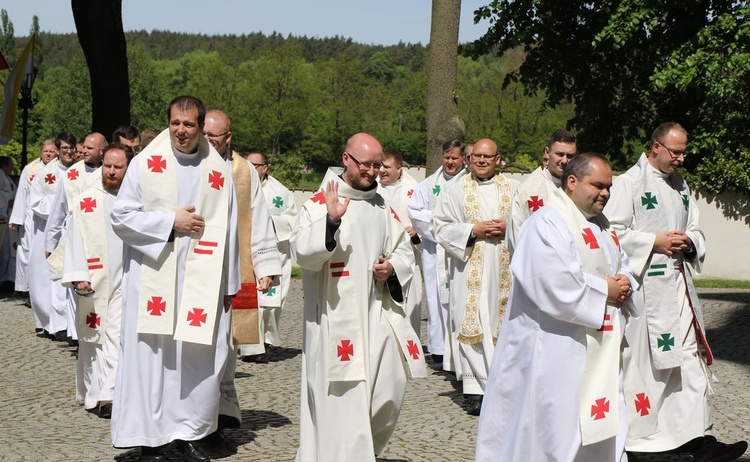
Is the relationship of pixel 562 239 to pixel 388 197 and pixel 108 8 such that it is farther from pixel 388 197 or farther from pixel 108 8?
pixel 108 8

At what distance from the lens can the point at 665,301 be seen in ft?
25.6

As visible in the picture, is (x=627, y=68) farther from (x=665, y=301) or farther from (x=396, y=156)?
(x=665, y=301)

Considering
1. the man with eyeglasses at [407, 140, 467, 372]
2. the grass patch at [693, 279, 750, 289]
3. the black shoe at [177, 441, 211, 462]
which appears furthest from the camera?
the grass patch at [693, 279, 750, 289]

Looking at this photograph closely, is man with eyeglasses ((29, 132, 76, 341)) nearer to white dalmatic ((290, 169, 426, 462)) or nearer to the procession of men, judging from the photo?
the procession of men

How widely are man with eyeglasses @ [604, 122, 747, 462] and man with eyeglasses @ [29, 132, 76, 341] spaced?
23.9 feet

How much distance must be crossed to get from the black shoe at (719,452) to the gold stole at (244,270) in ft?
9.86

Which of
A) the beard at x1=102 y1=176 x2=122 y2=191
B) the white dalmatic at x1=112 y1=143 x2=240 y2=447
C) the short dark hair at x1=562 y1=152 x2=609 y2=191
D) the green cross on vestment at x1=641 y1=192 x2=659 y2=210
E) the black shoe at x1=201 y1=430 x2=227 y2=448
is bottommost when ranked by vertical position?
the black shoe at x1=201 y1=430 x2=227 y2=448

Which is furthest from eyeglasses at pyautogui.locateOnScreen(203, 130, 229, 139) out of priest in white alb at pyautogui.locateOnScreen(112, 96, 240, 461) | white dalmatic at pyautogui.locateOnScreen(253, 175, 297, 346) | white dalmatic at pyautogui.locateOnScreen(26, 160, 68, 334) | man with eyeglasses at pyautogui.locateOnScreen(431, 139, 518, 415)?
white dalmatic at pyautogui.locateOnScreen(26, 160, 68, 334)

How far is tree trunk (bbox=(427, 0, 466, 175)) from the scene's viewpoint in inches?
571

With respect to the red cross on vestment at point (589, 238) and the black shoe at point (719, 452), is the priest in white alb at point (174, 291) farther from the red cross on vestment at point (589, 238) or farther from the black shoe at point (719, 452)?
the black shoe at point (719, 452)

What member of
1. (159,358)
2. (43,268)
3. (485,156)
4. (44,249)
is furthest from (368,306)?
(43,268)

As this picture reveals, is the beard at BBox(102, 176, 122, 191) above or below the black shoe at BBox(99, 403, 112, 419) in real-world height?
above

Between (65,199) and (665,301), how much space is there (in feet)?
18.3

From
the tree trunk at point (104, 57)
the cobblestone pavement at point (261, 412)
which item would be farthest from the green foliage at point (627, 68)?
the tree trunk at point (104, 57)
